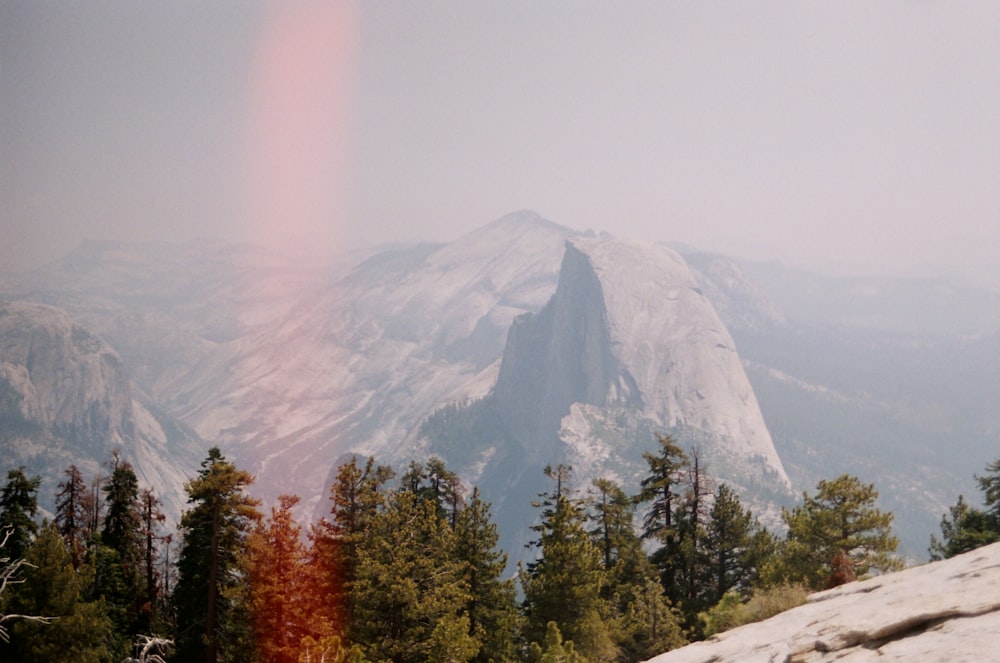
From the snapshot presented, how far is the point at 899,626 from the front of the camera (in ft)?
34.9

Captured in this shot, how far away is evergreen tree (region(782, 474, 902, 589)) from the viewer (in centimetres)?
3098

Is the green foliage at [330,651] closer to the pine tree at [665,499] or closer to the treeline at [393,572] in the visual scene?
the treeline at [393,572]

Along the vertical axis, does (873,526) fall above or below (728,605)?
above

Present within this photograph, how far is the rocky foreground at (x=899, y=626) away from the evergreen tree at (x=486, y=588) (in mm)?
17703

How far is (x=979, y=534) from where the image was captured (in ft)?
144

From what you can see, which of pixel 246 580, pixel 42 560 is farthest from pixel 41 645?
pixel 246 580

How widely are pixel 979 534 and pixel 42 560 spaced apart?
5863cm

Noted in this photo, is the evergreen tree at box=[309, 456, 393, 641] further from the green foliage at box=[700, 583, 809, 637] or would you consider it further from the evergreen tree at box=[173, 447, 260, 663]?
the green foliage at box=[700, 583, 809, 637]

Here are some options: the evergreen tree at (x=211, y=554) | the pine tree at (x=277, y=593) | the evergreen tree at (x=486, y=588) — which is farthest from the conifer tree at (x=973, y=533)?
the evergreen tree at (x=211, y=554)

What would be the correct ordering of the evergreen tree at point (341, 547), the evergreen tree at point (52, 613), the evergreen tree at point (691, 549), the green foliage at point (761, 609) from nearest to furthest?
the green foliage at point (761, 609), the evergreen tree at point (52, 613), the evergreen tree at point (341, 547), the evergreen tree at point (691, 549)

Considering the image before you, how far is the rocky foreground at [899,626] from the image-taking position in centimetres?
940

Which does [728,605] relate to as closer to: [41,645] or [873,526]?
[873,526]

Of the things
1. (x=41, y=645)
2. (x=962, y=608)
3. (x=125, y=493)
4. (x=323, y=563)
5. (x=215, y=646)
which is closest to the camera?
(x=962, y=608)

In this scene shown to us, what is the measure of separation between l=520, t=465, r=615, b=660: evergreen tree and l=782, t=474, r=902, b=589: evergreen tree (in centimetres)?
1002
